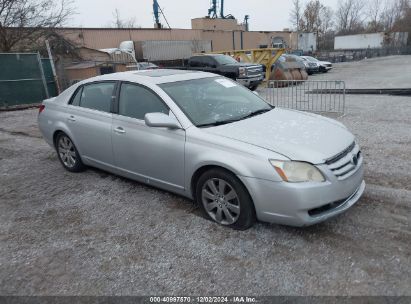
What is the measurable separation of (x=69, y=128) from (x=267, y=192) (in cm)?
327

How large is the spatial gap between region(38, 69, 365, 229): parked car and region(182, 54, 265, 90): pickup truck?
32.9 ft

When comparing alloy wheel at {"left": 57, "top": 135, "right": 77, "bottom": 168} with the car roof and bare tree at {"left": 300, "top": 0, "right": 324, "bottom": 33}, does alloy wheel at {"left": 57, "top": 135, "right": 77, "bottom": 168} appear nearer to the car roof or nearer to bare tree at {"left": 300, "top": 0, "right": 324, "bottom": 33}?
the car roof

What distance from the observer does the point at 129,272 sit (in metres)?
2.78

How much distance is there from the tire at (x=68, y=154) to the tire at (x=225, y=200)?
2.38 metres

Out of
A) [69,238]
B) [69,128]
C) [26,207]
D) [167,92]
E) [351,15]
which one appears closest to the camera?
[69,238]

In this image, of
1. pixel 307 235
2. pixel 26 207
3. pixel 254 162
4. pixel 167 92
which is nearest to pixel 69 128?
pixel 26 207

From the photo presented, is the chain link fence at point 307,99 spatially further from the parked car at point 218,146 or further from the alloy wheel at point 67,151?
the alloy wheel at point 67,151

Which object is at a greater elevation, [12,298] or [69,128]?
[69,128]

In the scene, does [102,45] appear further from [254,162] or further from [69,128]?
[254,162]

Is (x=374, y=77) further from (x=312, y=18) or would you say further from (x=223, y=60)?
(x=312, y=18)

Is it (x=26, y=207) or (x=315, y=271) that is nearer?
(x=315, y=271)

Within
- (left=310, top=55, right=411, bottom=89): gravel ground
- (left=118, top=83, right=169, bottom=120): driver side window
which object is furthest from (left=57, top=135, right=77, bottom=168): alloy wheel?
(left=310, top=55, right=411, bottom=89): gravel ground

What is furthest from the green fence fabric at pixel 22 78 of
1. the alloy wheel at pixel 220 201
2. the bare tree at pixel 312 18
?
the bare tree at pixel 312 18

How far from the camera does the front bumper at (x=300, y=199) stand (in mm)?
2783
